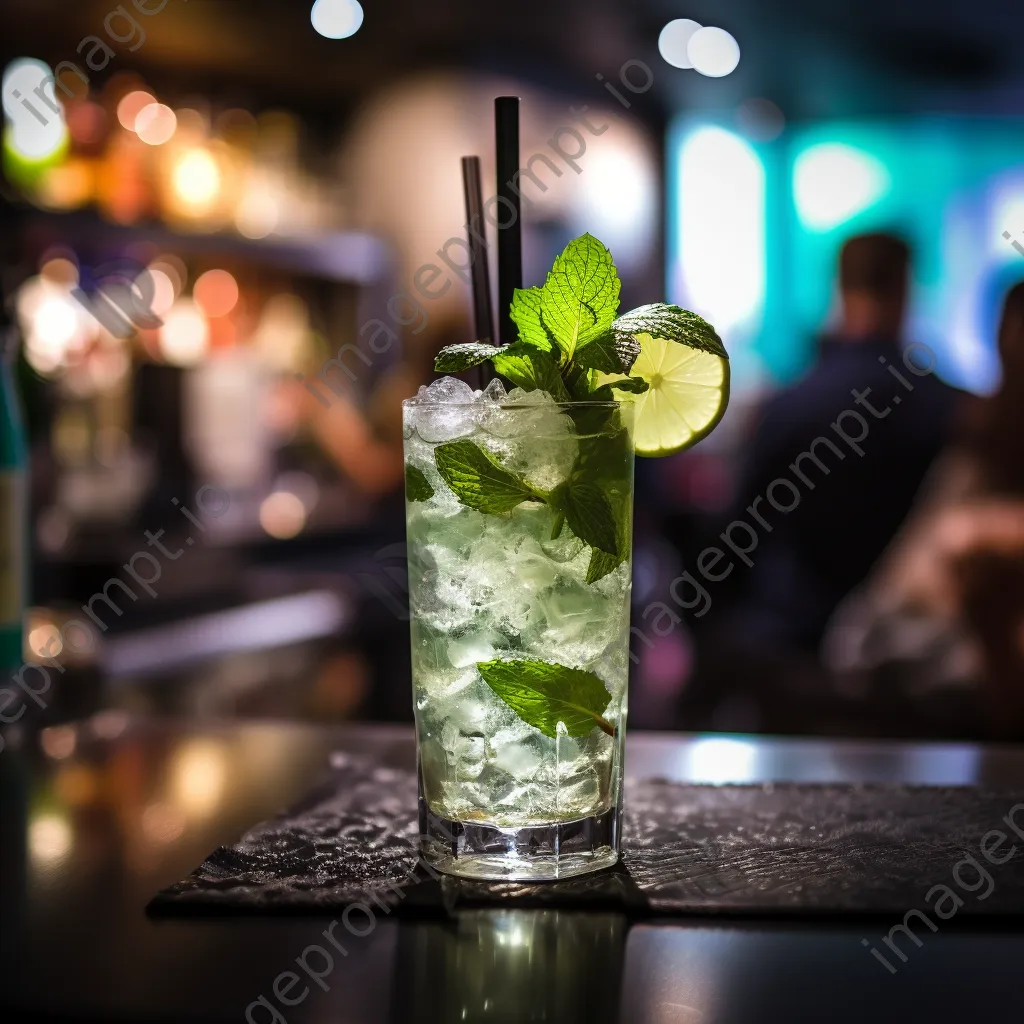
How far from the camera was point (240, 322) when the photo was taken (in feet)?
13.7

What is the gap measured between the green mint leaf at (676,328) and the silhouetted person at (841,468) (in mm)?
2197

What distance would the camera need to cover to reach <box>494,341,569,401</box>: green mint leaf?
2.69 feet

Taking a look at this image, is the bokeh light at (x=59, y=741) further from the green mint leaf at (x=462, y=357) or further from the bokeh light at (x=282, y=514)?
the bokeh light at (x=282, y=514)

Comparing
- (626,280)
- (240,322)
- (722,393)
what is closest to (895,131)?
(626,280)

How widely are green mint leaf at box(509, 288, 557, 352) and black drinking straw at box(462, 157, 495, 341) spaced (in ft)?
0.32

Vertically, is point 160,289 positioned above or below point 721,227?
below

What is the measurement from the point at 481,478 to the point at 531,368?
82 millimetres

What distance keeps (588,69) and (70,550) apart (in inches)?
134

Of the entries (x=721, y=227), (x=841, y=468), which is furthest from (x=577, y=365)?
(x=721, y=227)

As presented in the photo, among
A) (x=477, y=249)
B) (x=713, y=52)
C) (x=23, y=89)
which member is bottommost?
(x=477, y=249)

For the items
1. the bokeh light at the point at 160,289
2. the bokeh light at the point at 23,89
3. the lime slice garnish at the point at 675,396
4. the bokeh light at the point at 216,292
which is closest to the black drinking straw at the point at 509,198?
the lime slice garnish at the point at 675,396

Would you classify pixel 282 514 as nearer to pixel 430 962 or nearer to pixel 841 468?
pixel 841 468

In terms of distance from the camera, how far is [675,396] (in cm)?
97

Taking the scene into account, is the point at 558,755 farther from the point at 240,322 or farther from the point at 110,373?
the point at 240,322
